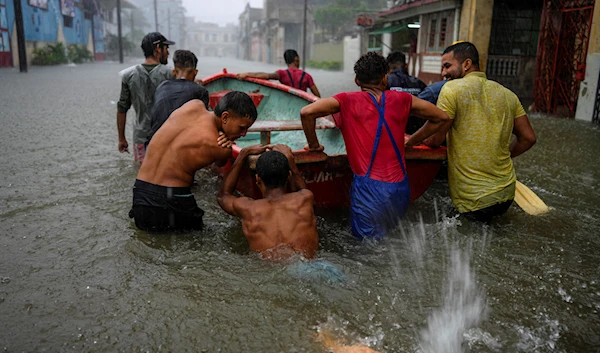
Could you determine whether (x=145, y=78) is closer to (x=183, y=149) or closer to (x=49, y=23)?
(x=183, y=149)

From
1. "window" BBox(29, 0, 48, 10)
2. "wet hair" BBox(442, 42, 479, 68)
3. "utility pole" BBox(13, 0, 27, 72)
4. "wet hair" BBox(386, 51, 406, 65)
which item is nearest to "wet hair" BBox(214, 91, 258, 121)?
"wet hair" BBox(442, 42, 479, 68)

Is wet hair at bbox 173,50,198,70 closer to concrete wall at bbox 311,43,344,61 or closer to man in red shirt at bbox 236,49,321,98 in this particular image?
man in red shirt at bbox 236,49,321,98

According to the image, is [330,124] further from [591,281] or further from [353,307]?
[591,281]

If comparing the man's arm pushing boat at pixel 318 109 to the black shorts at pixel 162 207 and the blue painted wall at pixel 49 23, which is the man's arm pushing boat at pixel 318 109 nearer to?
the black shorts at pixel 162 207

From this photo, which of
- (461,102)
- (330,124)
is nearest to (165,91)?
(330,124)

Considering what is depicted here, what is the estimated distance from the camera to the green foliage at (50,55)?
27219mm

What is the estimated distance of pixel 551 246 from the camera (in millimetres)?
3836

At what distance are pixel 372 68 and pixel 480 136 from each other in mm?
1042

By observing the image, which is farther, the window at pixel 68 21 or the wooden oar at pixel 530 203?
the window at pixel 68 21

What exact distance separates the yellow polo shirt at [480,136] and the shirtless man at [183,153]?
5.26 feet

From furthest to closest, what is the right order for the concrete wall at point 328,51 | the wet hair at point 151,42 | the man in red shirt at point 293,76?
the concrete wall at point 328,51, the man in red shirt at point 293,76, the wet hair at point 151,42

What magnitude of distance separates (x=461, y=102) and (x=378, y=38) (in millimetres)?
23008

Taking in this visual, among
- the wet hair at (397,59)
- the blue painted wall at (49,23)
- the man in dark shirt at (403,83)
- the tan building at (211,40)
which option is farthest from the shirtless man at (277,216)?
the tan building at (211,40)

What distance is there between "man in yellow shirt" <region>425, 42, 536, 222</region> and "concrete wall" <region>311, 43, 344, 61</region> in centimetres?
3493
